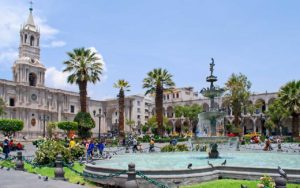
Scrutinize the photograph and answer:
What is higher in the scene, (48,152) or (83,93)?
(83,93)

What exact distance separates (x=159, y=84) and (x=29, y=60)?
33649 mm

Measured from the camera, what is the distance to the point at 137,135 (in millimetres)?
65562

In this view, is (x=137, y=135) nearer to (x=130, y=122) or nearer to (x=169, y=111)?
(x=130, y=122)

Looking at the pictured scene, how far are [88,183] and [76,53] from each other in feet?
111

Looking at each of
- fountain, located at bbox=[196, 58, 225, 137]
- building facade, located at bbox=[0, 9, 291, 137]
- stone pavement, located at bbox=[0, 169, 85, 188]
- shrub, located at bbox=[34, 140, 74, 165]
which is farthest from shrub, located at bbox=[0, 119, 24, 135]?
stone pavement, located at bbox=[0, 169, 85, 188]

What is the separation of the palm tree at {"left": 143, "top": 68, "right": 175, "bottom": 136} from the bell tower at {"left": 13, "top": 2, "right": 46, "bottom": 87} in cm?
3036

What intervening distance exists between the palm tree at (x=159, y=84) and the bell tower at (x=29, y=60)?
99.6 feet

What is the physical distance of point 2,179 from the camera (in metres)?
12.0

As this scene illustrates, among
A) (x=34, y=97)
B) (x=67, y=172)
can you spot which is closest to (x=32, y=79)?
(x=34, y=97)

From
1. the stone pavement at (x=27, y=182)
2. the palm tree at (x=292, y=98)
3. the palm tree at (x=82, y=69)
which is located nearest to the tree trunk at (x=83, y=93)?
the palm tree at (x=82, y=69)

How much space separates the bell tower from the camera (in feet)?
232

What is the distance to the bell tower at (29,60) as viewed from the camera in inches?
2785

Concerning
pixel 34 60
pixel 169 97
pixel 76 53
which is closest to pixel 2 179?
pixel 76 53

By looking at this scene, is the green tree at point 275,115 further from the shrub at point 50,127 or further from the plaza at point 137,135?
the shrub at point 50,127
